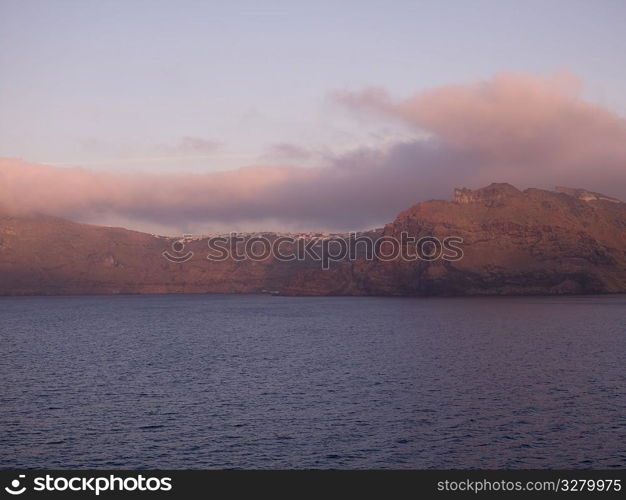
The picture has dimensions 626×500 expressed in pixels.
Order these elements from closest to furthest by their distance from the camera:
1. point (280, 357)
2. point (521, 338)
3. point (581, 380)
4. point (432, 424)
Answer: point (432, 424), point (581, 380), point (280, 357), point (521, 338)

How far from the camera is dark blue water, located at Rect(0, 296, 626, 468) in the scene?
45.0m

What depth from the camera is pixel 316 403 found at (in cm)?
6131

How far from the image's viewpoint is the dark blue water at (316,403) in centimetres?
4503

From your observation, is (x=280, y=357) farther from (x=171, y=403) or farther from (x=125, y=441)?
(x=125, y=441)

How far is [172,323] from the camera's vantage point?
573 feet

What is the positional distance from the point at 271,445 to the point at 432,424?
45.2 ft
